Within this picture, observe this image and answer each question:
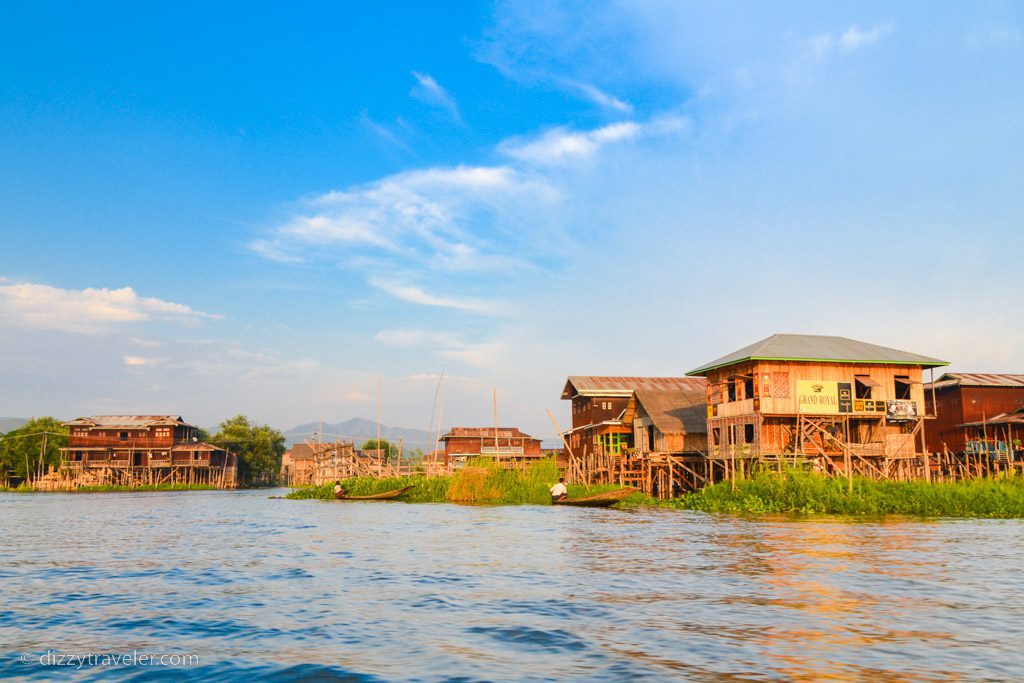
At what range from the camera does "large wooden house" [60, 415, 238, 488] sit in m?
89.9

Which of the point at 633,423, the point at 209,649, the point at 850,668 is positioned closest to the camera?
the point at 850,668

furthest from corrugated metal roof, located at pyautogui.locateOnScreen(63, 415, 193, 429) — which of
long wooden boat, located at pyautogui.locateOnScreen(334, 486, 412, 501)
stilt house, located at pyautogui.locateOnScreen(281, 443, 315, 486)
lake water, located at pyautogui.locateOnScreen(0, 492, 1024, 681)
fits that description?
lake water, located at pyautogui.locateOnScreen(0, 492, 1024, 681)

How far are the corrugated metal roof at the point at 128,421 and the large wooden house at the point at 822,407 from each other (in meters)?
71.3

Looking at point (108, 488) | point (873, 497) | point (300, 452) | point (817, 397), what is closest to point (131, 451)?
point (108, 488)

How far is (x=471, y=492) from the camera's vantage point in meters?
43.5

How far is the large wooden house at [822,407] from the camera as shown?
134 feet

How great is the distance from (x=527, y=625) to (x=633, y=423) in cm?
4427

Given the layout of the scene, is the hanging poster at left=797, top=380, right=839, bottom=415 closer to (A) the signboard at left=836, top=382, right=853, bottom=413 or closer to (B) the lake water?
(A) the signboard at left=836, top=382, right=853, bottom=413

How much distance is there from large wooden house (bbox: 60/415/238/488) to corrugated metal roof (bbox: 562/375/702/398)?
51.6 m

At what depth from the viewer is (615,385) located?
2373 inches

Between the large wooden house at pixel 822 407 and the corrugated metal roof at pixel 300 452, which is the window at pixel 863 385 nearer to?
the large wooden house at pixel 822 407

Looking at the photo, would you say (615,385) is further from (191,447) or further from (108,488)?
(108,488)

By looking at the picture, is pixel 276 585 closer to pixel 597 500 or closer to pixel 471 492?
pixel 597 500

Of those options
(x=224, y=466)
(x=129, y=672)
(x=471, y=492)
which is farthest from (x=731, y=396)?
(x=224, y=466)
